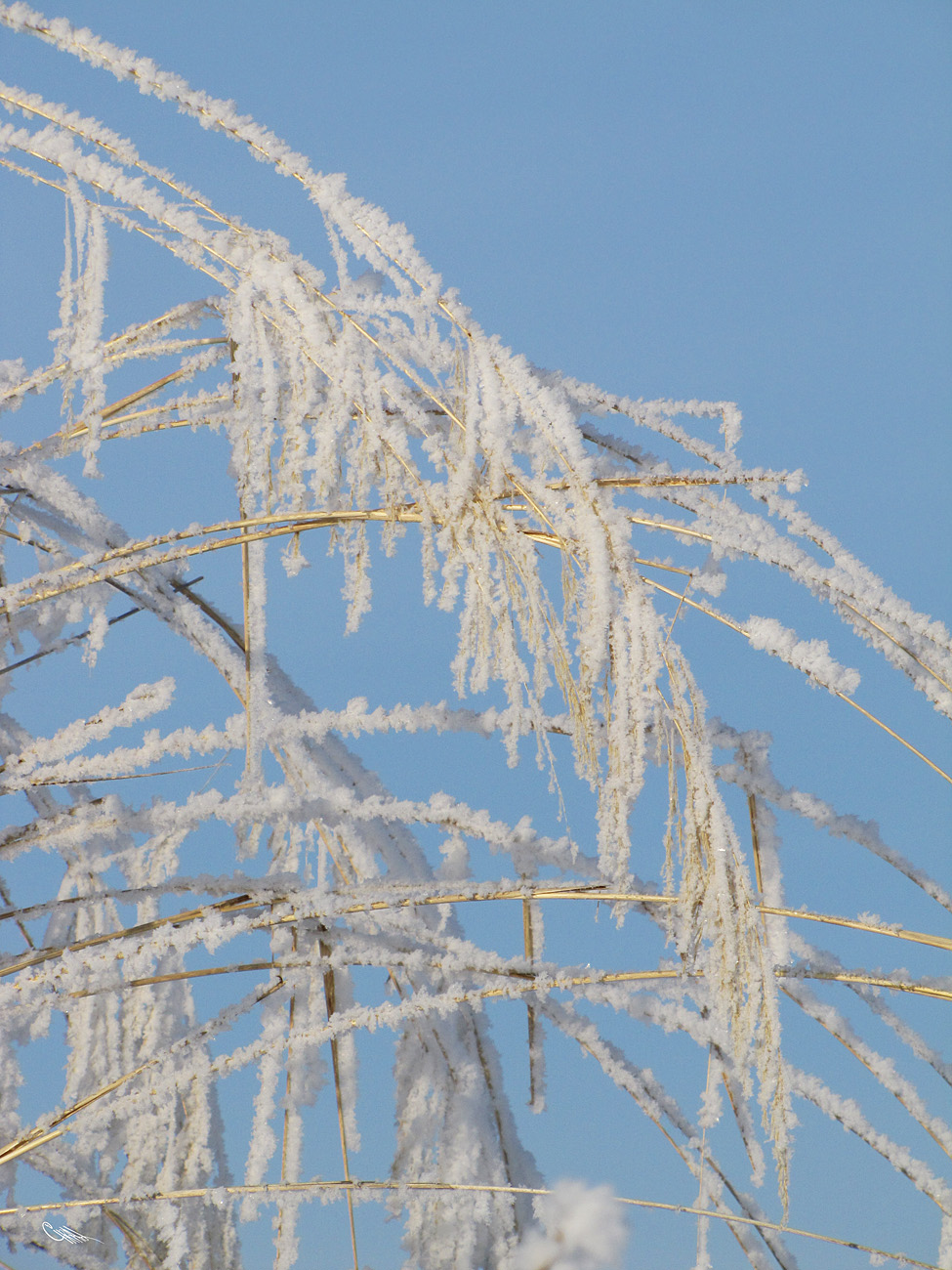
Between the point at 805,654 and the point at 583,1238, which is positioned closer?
the point at 583,1238

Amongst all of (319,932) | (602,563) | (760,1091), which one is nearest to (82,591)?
(319,932)

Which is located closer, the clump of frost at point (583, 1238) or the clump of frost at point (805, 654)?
the clump of frost at point (583, 1238)

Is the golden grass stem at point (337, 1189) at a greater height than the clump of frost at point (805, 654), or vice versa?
the clump of frost at point (805, 654)

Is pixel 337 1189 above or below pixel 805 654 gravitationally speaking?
below

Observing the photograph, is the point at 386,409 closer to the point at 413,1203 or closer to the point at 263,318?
the point at 263,318

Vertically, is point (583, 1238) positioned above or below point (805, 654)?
below

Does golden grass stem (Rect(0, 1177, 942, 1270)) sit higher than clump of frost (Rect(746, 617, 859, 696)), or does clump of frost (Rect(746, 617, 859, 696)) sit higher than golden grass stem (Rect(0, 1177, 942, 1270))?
clump of frost (Rect(746, 617, 859, 696))

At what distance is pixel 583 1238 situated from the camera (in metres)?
0.31

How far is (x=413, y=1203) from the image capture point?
58 cm

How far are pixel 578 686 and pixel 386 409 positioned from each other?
21cm

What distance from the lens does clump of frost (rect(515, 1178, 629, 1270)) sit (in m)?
0.30

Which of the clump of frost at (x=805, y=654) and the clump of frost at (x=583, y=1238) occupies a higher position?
the clump of frost at (x=805, y=654)

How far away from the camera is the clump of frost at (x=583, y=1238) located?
0.30 metres

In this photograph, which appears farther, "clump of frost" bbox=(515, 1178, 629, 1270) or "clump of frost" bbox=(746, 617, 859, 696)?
"clump of frost" bbox=(746, 617, 859, 696)
